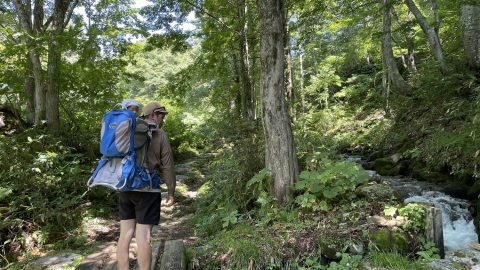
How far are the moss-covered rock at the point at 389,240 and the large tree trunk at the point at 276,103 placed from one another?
4.73 feet

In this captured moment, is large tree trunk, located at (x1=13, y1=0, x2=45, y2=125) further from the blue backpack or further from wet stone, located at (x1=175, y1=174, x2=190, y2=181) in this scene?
the blue backpack

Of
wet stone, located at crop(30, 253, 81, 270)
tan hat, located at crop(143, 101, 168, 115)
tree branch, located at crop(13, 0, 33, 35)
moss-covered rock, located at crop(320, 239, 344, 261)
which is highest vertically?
tree branch, located at crop(13, 0, 33, 35)

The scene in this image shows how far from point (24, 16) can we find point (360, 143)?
12029mm

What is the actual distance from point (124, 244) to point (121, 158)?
94 centimetres

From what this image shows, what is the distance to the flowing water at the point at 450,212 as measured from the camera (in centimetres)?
526

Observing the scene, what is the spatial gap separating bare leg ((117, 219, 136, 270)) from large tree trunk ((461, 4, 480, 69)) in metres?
9.51

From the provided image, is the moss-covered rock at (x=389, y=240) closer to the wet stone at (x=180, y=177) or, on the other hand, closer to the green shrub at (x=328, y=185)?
the green shrub at (x=328, y=185)

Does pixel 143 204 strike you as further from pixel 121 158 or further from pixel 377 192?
pixel 377 192

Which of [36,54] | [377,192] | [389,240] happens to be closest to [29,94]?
[36,54]

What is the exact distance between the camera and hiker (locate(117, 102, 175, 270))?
3.38 metres

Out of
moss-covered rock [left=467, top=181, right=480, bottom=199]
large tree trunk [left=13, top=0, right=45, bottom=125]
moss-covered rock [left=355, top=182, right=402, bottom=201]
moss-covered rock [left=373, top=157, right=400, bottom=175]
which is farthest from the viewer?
large tree trunk [left=13, top=0, right=45, bottom=125]

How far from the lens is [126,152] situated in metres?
3.29

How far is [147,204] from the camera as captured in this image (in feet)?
11.3

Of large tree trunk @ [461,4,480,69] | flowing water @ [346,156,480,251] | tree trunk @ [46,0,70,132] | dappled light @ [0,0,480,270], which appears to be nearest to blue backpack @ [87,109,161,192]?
dappled light @ [0,0,480,270]
